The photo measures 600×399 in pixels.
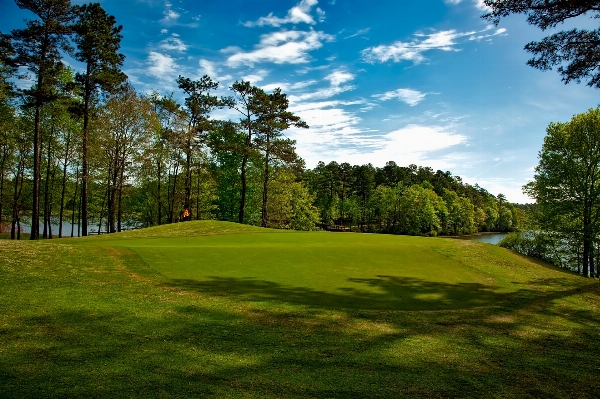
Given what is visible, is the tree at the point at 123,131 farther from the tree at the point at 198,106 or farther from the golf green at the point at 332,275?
the golf green at the point at 332,275

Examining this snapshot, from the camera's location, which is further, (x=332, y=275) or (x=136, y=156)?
(x=136, y=156)

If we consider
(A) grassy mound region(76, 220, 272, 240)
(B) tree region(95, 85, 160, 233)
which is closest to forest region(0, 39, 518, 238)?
(B) tree region(95, 85, 160, 233)

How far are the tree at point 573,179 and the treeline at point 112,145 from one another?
82.1 feet

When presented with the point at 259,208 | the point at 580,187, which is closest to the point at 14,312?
the point at 580,187

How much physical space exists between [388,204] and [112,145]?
60979 millimetres

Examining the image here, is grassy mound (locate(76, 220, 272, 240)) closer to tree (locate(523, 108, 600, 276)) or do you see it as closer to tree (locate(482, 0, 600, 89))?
tree (locate(482, 0, 600, 89))

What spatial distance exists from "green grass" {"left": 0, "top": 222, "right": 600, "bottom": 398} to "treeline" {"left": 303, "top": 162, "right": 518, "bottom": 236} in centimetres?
6065

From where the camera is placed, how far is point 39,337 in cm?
561

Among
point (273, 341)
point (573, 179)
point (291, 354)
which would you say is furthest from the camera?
point (573, 179)

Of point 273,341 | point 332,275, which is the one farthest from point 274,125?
point 273,341

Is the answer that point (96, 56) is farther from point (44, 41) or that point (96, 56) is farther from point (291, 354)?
point (291, 354)

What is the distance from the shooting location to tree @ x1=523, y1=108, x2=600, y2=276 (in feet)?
96.1

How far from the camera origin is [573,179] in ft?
98.8

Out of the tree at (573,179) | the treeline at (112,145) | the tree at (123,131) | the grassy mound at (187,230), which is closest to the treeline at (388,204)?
the treeline at (112,145)
